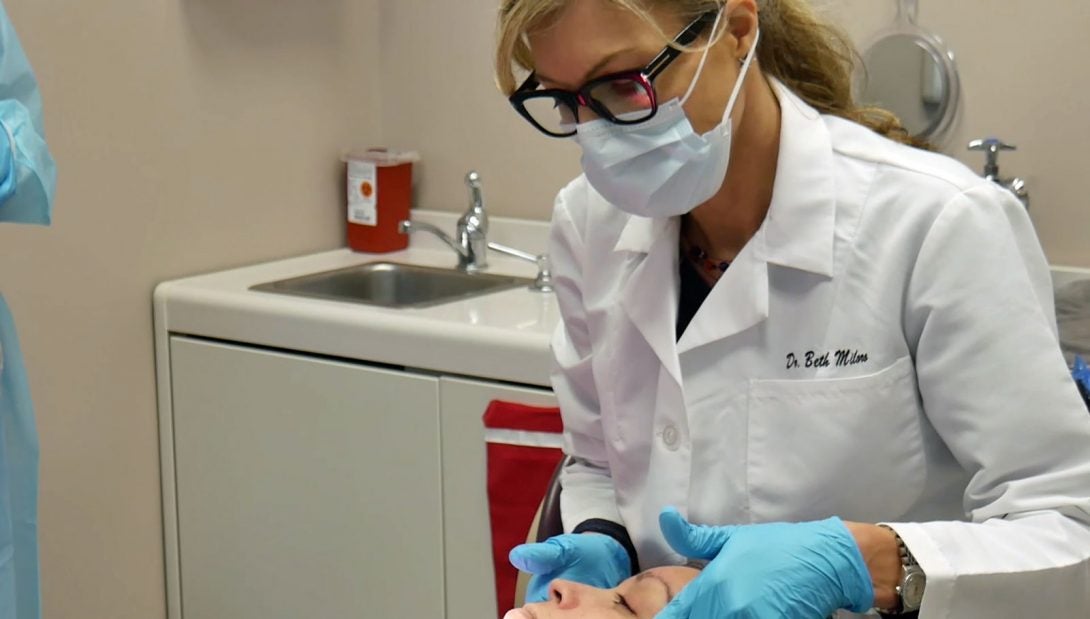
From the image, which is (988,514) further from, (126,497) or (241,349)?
(126,497)

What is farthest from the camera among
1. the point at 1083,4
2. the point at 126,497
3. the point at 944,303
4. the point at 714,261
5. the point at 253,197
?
the point at 253,197

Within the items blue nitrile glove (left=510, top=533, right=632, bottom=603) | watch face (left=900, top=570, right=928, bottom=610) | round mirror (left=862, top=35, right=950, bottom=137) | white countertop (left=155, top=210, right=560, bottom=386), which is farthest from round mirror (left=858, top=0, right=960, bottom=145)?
watch face (left=900, top=570, right=928, bottom=610)

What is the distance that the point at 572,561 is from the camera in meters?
1.35

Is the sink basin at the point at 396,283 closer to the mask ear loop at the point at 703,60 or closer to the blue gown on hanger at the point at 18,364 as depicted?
the blue gown on hanger at the point at 18,364

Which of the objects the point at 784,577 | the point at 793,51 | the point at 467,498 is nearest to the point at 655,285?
the point at 793,51

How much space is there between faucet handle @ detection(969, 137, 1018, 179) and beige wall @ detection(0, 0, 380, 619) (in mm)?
1466

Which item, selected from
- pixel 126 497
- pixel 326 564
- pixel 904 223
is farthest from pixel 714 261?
pixel 126 497

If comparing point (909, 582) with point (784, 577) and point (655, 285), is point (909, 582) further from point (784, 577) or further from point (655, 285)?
point (655, 285)

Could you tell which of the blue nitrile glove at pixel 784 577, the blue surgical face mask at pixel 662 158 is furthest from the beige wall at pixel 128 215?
the blue nitrile glove at pixel 784 577

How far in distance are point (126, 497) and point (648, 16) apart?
1744 millimetres

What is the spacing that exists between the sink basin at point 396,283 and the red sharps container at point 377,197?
0.09 metres

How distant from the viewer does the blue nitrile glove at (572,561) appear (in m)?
1.31

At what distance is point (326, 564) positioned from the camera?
7.93 ft

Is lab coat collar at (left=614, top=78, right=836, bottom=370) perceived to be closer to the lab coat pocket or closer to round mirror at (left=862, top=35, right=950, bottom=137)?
the lab coat pocket
